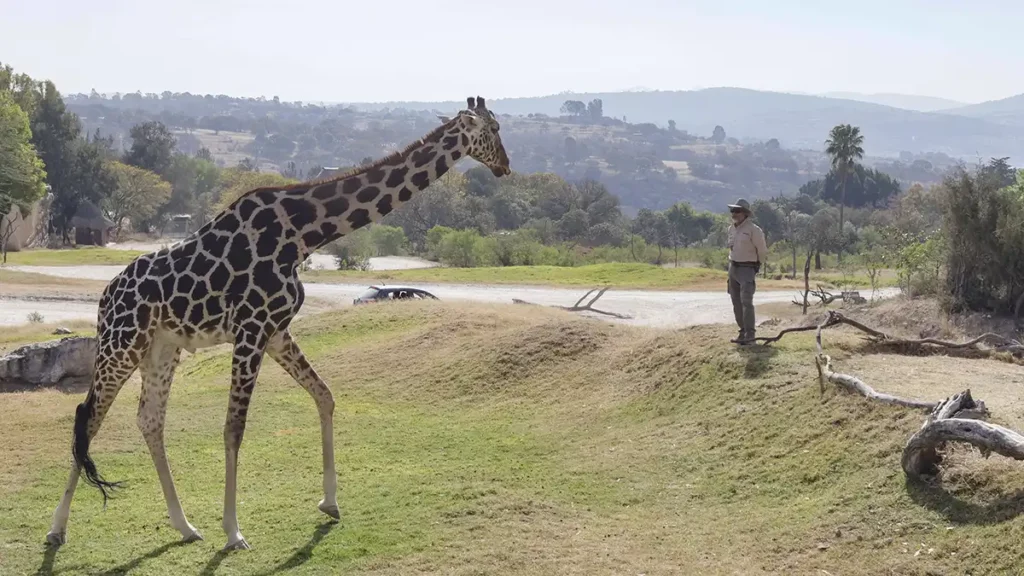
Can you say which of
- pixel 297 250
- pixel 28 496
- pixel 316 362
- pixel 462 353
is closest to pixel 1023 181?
pixel 462 353

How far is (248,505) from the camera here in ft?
39.6

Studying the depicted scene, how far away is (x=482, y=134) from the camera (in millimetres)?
12305

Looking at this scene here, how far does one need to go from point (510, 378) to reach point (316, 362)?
563 centimetres

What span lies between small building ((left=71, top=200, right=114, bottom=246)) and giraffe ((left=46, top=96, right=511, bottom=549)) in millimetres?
77792

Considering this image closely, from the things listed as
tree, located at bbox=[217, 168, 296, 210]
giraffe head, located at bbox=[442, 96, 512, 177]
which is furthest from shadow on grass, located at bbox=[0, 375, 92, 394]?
tree, located at bbox=[217, 168, 296, 210]

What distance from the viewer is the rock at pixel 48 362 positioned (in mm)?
20859

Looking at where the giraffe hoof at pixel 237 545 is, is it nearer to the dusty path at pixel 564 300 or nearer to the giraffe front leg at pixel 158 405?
the giraffe front leg at pixel 158 405

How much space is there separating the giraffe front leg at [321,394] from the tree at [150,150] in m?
107

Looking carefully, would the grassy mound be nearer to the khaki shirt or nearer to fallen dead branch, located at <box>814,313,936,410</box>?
fallen dead branch, located at <box>814,313,936,410</box>

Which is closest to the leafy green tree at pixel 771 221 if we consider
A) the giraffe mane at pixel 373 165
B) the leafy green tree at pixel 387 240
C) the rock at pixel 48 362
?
the leafy green tree at pixel 387 240

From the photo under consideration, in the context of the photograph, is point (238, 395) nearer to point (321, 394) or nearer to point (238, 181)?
point (321, 394)

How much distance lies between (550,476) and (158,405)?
15.9ft

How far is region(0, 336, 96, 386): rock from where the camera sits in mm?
20859

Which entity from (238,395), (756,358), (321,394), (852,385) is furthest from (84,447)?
(756,358)
